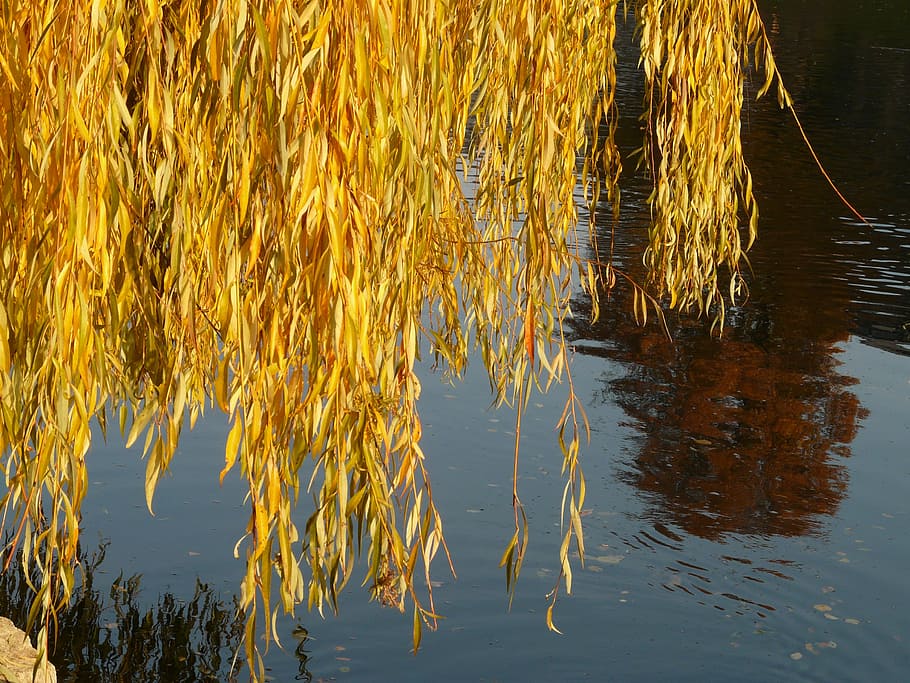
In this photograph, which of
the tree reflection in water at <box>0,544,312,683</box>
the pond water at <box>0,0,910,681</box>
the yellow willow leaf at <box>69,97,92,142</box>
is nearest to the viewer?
the yellow willow leaf at <box>69,97,92,142</box>

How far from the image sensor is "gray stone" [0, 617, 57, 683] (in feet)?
14.2

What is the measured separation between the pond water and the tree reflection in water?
0.01 meters

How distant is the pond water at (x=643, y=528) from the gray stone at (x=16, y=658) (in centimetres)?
60

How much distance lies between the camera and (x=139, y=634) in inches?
211

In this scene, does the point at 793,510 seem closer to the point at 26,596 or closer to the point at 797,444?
the point at 797,444

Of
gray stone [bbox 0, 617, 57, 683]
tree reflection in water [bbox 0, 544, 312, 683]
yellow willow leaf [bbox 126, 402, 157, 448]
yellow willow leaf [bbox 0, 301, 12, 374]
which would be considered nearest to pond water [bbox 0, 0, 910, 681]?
tree reflection in water [bbox 0, 544, 312, 683]

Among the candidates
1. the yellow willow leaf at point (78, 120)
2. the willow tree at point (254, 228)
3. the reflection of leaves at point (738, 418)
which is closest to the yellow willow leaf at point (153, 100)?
the willow tree at point (254, 228)

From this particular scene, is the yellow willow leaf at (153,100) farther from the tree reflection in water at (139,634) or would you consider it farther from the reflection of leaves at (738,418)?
the reflection of leaves at (738,418)

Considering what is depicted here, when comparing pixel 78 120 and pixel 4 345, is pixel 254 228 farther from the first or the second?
pixel 4 345

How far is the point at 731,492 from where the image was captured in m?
7.20

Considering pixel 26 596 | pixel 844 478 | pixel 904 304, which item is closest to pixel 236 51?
pixel 26 596

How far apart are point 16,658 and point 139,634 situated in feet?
3.05

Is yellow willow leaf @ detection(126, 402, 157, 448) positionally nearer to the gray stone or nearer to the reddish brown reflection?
the gray stone

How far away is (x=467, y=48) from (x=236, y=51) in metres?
1.61
